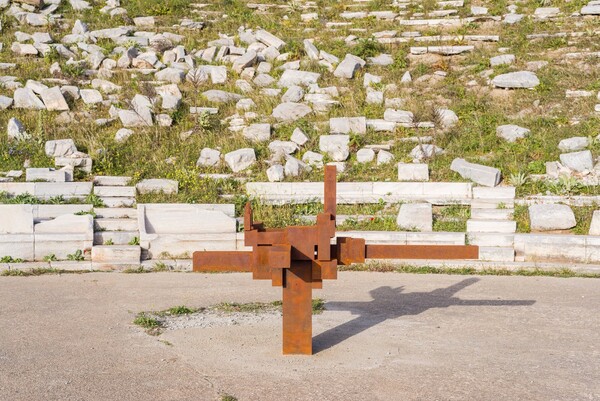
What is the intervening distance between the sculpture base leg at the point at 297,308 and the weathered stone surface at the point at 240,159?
7402mm

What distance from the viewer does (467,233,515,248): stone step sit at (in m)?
11.7

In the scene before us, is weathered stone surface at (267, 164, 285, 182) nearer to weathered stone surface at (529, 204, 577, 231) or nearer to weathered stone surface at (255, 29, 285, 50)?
weathered stone surface at (529, 204, 577, 231)

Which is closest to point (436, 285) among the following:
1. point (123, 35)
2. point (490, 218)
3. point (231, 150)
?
point (490, 218)

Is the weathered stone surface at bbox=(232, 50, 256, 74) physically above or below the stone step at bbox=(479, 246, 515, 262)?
above

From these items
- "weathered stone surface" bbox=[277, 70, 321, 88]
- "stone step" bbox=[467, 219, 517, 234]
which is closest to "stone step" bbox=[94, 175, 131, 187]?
"weathered stone surface" bbox=[277, 70, 321, 88]

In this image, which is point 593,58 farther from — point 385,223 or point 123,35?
point 123,35

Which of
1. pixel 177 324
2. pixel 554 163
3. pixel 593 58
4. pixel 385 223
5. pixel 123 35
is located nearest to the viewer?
pixel 177 324

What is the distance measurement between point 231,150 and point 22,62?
6414mm

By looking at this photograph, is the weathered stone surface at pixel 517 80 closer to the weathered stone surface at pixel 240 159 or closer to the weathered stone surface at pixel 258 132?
the weathered stone surface at pixel 258 132

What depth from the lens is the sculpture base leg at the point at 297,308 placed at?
274 inches

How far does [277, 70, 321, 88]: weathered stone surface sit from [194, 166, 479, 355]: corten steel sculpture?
34.7 feet

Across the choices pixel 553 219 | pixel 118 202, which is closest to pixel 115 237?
pixel 118 202

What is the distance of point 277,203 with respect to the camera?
13047 mm

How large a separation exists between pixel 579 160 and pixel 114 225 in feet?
25.9
